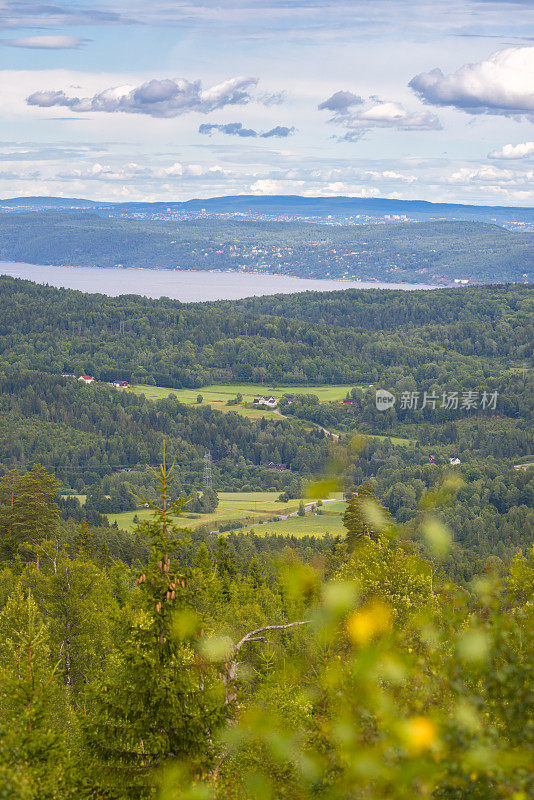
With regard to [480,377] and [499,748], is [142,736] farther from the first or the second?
[480,377]

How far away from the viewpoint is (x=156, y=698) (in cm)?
1080

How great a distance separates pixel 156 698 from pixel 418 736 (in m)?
6.83

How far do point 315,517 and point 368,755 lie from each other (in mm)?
97670

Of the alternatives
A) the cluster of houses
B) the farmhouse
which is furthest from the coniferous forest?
the cluster of houses

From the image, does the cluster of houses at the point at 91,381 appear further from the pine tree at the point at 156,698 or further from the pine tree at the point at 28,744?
the pine tree at the point at 156,698

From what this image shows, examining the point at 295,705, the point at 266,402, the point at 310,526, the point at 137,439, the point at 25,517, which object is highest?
the point at 295,705

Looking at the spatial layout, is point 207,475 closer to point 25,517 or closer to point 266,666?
point 25,517

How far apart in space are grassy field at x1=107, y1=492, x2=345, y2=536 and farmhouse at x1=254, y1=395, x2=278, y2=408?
46526 millimetres

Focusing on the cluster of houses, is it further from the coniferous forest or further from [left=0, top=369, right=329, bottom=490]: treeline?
the coniferous forest

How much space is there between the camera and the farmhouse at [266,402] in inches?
6850

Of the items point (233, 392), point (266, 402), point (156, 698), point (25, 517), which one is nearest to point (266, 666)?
point (156, 698)

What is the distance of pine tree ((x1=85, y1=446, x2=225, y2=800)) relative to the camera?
34.9 feet

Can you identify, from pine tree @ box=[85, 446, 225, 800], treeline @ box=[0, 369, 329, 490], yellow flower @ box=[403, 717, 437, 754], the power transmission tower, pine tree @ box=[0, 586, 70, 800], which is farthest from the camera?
treeline @ box=[0, 369, 329, 490]

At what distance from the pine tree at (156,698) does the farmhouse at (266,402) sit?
16155cm
